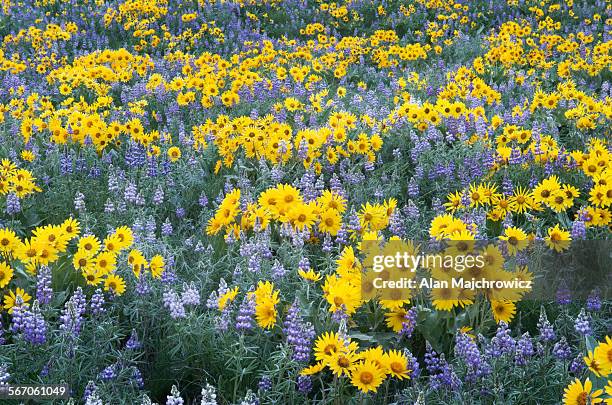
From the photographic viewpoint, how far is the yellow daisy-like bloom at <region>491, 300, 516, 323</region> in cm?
308

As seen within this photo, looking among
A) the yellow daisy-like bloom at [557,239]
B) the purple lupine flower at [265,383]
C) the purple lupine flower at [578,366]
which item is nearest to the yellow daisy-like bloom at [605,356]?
the purple lupine flower at [578,366]

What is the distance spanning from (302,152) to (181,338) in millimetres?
2273

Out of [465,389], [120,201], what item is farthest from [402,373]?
[120,201]

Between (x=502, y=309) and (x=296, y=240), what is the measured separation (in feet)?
3.72

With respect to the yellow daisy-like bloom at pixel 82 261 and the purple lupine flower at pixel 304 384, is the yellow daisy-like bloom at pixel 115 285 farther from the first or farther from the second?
the purple lupine flower at pixel 304 384

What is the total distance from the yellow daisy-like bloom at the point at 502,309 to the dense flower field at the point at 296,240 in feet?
0.03

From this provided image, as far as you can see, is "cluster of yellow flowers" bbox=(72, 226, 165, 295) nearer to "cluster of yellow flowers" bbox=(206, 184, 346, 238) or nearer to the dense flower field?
the dense flower field

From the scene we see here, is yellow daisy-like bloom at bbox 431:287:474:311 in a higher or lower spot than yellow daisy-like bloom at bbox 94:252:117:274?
lower

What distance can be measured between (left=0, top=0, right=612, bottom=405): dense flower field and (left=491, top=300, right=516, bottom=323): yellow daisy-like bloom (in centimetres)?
1

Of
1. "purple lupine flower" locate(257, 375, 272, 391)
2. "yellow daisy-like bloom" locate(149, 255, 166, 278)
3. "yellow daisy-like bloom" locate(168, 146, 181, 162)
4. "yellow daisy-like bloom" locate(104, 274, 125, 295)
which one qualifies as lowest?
"purple lupine flower" locate(257, 375, 272, 391)

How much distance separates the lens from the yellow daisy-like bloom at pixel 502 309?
3.08 m

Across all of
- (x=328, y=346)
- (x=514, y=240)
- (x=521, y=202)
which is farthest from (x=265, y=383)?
(x=521, y=202)

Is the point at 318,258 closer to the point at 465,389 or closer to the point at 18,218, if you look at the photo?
the point at 465,389

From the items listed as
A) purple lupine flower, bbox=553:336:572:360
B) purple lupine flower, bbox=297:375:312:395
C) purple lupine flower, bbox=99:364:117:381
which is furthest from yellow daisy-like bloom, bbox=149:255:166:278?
purple lupine flower, bbox=553:336:572:360
